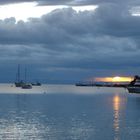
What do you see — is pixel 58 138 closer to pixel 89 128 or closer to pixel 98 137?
pixel 98 137

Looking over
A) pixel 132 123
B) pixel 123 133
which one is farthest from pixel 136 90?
pixel 123 133

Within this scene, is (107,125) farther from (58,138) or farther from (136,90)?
(136,90)

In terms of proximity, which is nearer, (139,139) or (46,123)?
(139,139)

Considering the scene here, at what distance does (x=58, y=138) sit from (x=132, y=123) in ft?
59.7

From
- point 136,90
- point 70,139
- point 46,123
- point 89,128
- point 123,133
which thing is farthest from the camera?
point 136,90

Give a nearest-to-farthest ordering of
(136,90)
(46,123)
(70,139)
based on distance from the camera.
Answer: (70,139), (46,123), (136,90)

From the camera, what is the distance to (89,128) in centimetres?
5884

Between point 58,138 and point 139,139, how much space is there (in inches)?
312

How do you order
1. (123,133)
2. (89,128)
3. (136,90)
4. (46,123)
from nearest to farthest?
1. (123,133)
2. (89,128)
3. (46,123)
4. (136,90)

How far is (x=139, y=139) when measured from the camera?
50.0 m

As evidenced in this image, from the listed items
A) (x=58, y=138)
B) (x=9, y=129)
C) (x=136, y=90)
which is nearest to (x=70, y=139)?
(x=58, y=138)

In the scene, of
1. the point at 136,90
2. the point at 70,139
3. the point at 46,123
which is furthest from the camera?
the point at 136,90

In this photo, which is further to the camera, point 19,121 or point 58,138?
point 19,121

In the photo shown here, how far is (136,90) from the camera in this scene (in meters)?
195
